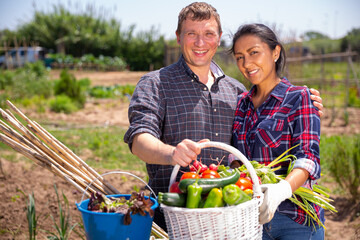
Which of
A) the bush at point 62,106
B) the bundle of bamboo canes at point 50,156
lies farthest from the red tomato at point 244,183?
the bush at point 62,106

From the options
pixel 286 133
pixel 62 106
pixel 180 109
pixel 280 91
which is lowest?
pixel 62 106

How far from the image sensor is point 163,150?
1884 millimetres

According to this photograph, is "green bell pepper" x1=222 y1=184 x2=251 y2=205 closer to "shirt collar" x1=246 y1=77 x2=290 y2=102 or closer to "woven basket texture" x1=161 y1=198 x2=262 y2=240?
"woven basket texture" x1=161 y1=198 x2=262 y2=240

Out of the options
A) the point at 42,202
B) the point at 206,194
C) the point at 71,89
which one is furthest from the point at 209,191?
the point at 71,89

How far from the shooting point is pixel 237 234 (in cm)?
158

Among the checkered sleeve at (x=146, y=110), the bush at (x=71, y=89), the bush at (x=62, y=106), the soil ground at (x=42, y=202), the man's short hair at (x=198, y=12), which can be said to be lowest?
the soil ground at (x=42, y=202)

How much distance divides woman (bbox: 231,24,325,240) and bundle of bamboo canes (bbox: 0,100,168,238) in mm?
763

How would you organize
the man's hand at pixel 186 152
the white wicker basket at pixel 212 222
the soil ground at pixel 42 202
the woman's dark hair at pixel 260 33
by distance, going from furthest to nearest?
1. the soil ground at pixel 42 202
2. the woman's dark hair at pixel 260 33
3. the man's hand at pixel 186 152
4. the white wicker basket at pixel 212 222

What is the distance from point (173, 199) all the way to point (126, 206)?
0.32 meters

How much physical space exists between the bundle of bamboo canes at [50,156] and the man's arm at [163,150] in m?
0.36

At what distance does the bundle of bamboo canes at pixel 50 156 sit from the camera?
219cm

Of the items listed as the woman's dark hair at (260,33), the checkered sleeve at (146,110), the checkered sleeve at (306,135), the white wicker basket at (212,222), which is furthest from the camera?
the woman's dark hair at (260,33)

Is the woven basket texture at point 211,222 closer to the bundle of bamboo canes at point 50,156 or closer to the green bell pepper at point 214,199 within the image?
the green bell pepper at point 214,199

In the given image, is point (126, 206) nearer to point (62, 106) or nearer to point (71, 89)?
point (62, 106)
